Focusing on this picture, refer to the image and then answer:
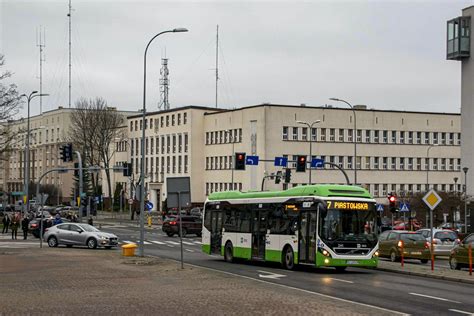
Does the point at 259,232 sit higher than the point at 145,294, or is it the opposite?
the point at 259,232

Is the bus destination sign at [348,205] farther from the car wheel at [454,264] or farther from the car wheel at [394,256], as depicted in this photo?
the car wheel at [394,256]

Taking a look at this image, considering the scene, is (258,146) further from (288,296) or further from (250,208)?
(288,296)

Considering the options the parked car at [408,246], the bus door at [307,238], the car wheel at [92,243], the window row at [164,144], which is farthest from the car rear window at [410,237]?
the window row at [164,144]

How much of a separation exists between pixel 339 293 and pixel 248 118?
78823 mm

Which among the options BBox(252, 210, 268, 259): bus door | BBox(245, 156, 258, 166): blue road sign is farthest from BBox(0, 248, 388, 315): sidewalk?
BBox(245, 156, 258, 166): blue road sign

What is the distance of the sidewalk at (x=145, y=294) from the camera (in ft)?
53.8

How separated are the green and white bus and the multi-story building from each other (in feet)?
206

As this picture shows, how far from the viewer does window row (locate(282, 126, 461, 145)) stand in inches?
3898

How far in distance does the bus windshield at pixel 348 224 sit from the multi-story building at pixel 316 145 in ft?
218

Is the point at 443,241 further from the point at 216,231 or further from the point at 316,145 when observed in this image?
the point at 316,145

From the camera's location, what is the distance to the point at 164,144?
116 m

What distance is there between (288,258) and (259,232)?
2.38 m

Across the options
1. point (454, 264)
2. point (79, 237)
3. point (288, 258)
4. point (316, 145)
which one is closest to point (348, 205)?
point (288, 258)

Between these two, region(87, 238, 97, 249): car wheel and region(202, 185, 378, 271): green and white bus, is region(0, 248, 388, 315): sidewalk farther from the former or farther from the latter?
region(87, 238, 97, 249): car wheel
